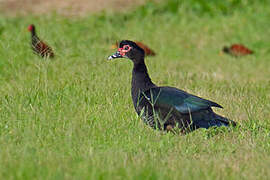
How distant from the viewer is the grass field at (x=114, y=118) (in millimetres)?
4645

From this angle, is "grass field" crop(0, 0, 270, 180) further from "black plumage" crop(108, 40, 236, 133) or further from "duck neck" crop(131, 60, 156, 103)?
"duck neck" crop(131, 60, 156, 103)

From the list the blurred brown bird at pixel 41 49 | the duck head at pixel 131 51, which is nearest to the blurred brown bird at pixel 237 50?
the blurred brown bird at pixel 41 49

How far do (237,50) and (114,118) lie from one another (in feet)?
20.8

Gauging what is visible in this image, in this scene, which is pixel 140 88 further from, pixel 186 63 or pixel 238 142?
pixel 186 63

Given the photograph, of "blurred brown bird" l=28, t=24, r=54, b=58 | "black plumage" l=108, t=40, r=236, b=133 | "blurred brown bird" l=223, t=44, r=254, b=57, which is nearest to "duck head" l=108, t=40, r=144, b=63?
"black plumage" l=108, t=40, r=236, b=133

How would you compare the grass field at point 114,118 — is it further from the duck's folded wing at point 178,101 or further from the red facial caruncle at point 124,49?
the red facial caruncle at point 124,49

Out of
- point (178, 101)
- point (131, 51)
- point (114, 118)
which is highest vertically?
point (131, 51)

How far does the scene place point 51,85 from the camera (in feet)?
25.3

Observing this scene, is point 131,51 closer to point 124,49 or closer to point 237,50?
point 124,49

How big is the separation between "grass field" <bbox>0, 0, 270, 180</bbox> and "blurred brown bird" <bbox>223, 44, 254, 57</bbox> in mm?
164

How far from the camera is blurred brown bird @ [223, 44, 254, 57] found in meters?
11.9

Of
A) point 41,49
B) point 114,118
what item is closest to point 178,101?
point 114,118

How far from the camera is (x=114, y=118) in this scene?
608cm

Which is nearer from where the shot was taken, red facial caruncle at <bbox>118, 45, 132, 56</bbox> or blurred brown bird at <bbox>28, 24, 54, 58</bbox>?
red facial caruncle at <bbox>118, 45, 132, 56</bbox>
